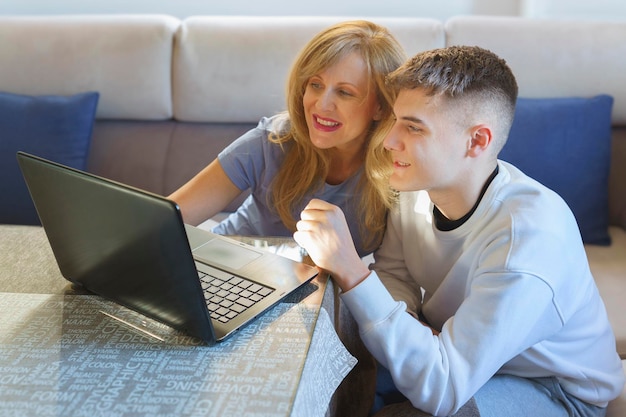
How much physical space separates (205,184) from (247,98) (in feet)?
2.17

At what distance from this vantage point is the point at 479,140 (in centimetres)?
128

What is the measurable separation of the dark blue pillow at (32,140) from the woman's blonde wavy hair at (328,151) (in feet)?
2.63

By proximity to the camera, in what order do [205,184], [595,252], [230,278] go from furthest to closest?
[595,252]
[205,184]
[230,278]


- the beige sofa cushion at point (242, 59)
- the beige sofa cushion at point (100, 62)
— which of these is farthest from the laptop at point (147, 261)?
the beige sofa cushion at point (100, 62)

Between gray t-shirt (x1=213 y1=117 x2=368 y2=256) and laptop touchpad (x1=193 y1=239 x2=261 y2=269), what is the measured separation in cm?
37

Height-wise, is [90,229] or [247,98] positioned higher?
[90,229]

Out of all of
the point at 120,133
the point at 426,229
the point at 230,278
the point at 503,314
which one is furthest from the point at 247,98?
the point at 503,314

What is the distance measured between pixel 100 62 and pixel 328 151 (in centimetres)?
99

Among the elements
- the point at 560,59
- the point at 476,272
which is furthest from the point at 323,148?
the point at 560,59

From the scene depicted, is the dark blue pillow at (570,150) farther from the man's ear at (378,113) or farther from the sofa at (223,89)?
the man's ear at (378,113)

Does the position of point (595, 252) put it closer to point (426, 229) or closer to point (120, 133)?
point (426, 229)

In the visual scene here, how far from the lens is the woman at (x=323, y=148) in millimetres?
1507

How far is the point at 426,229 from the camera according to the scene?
1.43m

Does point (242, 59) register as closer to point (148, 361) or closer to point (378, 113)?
point (378, 113)
